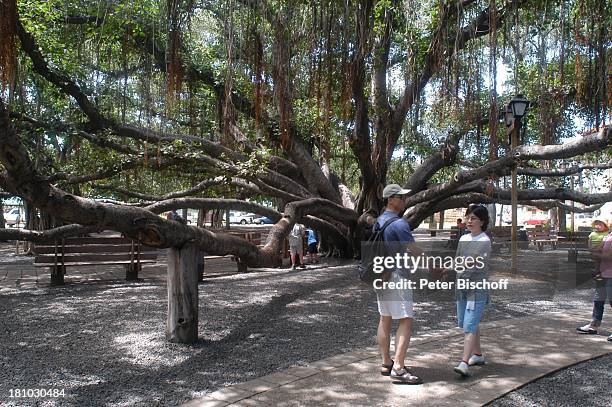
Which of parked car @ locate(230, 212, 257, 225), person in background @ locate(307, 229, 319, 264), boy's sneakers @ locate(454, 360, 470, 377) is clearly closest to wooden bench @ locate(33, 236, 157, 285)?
person in background @ locate(307, 229, 319, 264)

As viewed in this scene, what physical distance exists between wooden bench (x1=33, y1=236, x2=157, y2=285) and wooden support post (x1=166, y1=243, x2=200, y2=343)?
4852mm

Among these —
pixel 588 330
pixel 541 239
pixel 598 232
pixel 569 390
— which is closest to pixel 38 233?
pixel 569 390

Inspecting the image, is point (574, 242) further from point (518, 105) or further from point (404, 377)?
point (404, 377)

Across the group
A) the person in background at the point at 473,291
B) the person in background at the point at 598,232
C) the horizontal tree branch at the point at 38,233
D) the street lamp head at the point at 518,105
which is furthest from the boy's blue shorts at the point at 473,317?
the street lamp head at the point at 518,105

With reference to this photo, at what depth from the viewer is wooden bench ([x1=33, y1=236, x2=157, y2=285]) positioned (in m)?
10.1

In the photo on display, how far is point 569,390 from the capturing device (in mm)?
4340

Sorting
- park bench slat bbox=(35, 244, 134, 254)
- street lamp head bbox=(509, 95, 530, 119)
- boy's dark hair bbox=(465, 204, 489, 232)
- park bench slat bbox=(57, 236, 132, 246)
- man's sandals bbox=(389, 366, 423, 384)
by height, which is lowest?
man's sandals bbox=(389, 366, 423, 384)

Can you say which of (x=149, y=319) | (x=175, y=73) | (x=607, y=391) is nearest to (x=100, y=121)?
(x=149, y=319)

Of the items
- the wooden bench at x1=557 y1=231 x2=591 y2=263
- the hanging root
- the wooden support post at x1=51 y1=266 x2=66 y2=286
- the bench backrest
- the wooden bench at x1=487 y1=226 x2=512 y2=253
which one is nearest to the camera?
the hanging root

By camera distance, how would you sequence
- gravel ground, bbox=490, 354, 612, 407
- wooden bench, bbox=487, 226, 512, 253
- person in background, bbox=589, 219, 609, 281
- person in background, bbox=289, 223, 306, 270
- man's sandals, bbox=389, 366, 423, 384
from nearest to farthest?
gravel ground, bbox=490, 354, 612, 407, man's sandals, bbox=389, 366, 423, 384, person in background, bbox=589, 219, 609, 281, person in background, bbox=289, 223, 306, 270, wooden bench, bbox=487, 226, 512, 253

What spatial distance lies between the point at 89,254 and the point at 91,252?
0.22 ft

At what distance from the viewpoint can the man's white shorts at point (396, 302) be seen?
445 cm

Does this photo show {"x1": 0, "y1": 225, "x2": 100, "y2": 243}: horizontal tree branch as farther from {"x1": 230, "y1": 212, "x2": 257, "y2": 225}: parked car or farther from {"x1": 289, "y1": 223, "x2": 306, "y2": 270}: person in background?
{"x1": 230, "y1": 212, "x2": 257, "y2": 225}: parked car

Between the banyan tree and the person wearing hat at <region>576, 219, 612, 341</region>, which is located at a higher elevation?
the banyan tree
